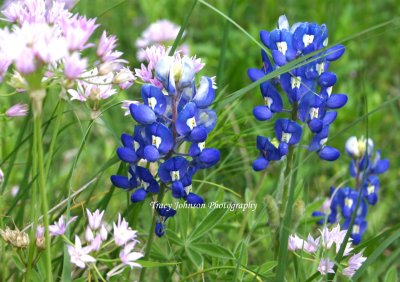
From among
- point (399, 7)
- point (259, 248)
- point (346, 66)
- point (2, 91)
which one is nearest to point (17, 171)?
point (2, 91)

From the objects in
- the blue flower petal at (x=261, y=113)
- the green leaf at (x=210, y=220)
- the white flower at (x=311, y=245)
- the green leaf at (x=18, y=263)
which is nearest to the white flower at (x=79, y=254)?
the green leaf at (x=18, y=263)

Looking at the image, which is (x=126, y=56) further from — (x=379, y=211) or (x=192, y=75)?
(x=192, y=75)

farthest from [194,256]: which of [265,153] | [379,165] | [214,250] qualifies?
[379,165]

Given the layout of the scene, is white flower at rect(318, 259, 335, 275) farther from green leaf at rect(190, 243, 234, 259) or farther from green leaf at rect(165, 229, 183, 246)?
green leaf at rect(165, 229, 183, 246)

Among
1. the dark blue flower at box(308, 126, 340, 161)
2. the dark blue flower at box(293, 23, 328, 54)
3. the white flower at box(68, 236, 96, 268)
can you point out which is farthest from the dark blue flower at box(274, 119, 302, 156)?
the white flower at box(68, 236, 96, 268)

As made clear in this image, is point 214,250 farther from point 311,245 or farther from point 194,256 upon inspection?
point 311,245

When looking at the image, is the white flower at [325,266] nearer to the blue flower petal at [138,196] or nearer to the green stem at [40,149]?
the blue flower petal at [138,196]
